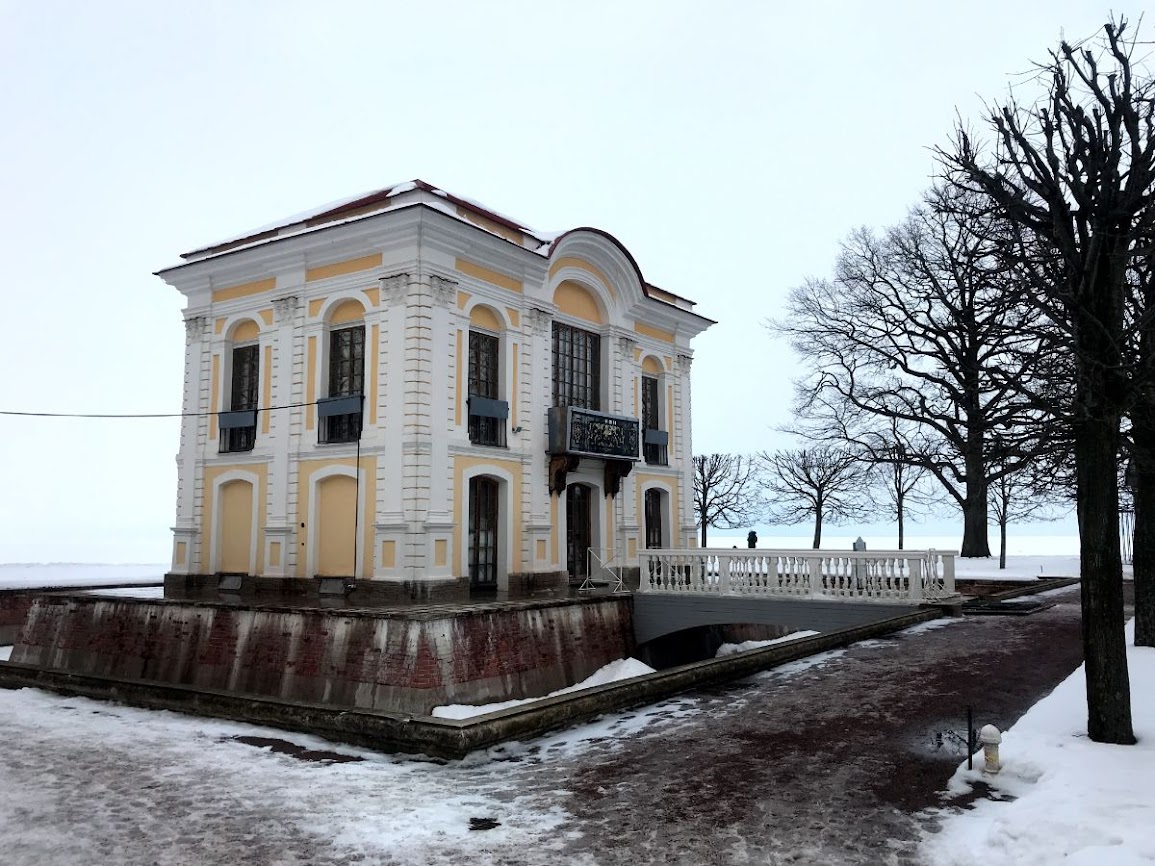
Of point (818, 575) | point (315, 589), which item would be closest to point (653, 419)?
point (818, 575)

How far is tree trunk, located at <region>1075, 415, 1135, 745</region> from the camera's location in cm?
868

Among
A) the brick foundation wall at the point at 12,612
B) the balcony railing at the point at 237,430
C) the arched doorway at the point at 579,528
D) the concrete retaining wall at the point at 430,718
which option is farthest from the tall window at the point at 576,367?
the brick foundation wall at the point at 12,612

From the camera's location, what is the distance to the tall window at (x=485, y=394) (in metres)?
19.4

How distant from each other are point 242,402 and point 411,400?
6.15 meters

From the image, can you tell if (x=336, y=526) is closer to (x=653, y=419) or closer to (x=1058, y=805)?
(x=653, y=419)

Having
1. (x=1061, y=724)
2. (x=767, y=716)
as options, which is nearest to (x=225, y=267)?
(x=767, y=716)

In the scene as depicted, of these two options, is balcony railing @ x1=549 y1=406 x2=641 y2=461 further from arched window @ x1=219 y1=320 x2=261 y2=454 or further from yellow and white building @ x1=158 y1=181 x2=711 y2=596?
arched window @ x1=219 y1=320 x2=261 y2=454

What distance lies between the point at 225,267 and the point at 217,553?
6.99 m

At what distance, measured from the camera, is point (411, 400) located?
1791cm

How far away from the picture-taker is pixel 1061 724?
9.56m

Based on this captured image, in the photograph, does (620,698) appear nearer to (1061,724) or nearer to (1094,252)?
(1061,724)

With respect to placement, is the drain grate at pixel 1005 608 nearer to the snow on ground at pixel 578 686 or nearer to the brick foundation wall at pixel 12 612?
the snow on ground at pixel 578 686

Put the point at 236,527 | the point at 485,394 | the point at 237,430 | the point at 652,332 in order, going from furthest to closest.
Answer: the point at 652,332, the point at 237,430, the point at 236,527, the point at 485,394

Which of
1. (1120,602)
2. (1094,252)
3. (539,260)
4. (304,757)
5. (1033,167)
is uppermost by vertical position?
(539,260)
